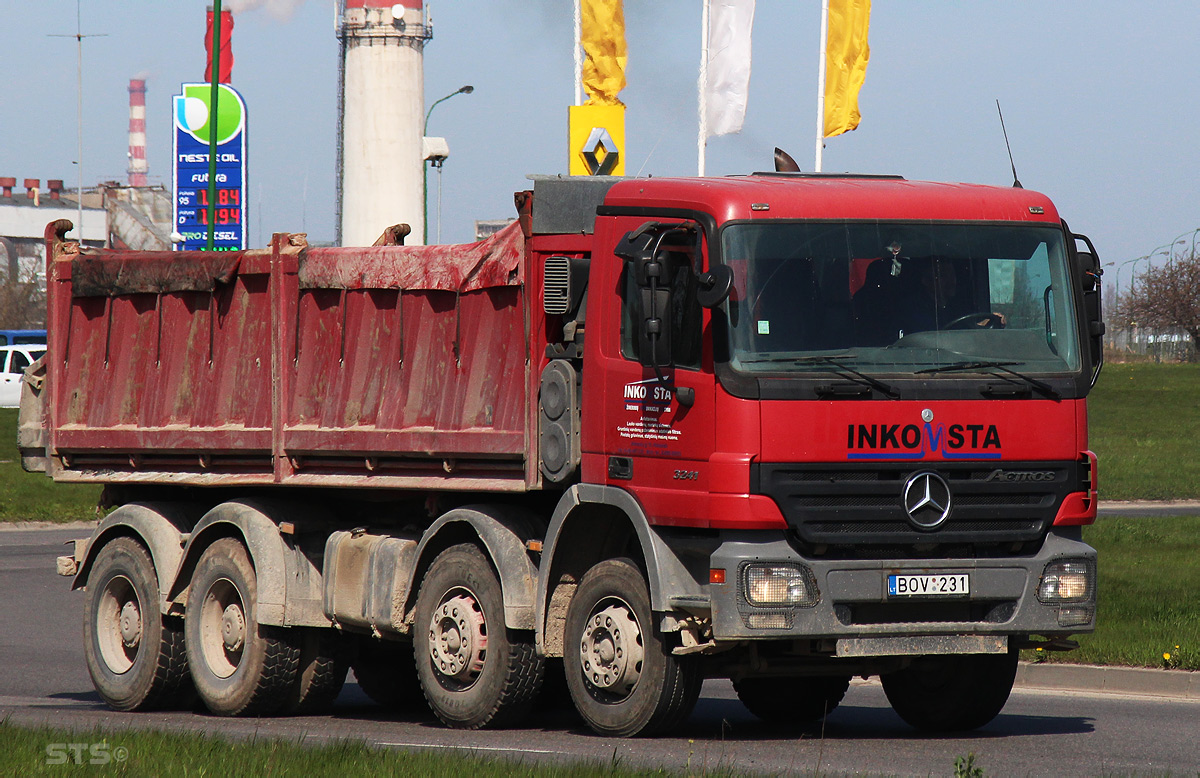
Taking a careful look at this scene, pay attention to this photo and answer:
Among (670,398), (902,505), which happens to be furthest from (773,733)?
(670,398)

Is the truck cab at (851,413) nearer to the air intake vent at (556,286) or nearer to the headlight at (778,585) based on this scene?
the headlight at (778,585)

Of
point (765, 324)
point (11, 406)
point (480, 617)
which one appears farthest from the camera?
point (11, 406)

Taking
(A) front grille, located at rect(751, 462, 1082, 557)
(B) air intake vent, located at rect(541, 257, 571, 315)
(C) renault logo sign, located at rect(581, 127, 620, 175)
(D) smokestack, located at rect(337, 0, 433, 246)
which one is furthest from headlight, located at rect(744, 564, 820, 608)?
(D) smokestack, located at rect(337, 0, 433, 246)

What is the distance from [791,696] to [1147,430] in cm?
4202

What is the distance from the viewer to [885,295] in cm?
868

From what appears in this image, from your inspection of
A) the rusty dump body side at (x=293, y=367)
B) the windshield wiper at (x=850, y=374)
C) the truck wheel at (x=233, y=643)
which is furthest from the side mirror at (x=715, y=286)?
the truck wheel at (x=233, y=643)

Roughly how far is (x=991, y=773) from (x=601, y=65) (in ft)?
69.5

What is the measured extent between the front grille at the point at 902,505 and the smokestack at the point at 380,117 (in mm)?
41788

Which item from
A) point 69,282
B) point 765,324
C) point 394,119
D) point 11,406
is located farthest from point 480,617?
point 11,406

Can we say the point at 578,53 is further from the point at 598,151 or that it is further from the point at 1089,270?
the point at 1089,270

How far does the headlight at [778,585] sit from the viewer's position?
8297 mm

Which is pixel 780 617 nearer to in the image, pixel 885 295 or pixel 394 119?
pixel 885 295

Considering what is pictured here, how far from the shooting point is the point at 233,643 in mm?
11578

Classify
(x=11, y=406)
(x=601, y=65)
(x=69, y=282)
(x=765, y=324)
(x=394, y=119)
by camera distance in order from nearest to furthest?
1. (x=765, y=324)
2. (x=69, y=282)
3. (x=601, y=65)
4. (x=394, y=119)
5. (x=11, y=406)
